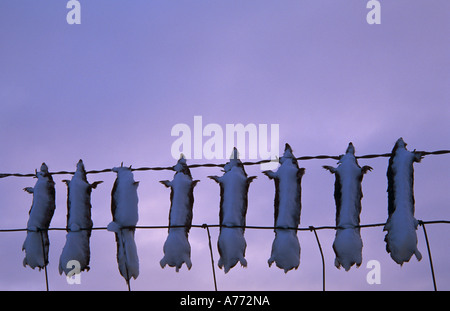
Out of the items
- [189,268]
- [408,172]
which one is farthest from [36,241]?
[408,172]

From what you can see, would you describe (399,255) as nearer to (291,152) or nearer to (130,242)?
(291,152)

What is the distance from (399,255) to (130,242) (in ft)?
24.1

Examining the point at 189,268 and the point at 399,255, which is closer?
the point at 399,255

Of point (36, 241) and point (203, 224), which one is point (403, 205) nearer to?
point (203, 224)

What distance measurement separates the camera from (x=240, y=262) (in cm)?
2039

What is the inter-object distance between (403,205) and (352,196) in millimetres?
1362
